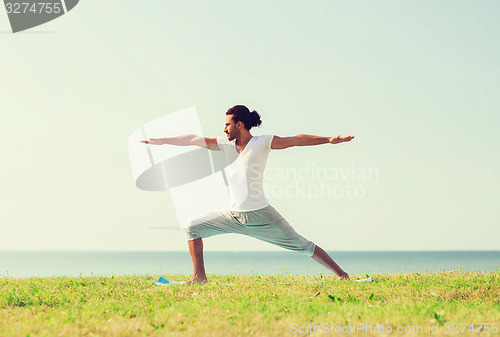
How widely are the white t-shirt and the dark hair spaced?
0.32 meters

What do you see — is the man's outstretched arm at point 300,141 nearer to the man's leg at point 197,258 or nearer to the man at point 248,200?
the man at point 248,200

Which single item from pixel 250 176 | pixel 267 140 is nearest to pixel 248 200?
pixel 250 176

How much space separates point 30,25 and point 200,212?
6541 mm

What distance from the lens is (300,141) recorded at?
8.51m

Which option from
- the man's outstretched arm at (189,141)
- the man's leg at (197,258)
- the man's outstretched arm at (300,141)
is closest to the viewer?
the man's outstretched arm at (300,141)

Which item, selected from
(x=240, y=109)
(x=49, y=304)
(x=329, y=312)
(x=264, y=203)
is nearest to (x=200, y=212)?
(x=264, y=203)

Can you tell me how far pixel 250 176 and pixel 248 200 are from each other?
0.43m

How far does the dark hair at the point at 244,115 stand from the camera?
8938mm

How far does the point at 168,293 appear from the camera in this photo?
312 inches

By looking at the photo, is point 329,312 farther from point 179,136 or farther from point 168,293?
point 179,136

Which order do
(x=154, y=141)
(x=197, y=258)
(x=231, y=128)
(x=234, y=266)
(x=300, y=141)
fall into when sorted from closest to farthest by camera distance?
(x=300, y=141), (x=231, y=128), (x=197, y=258), (x=154, y=141), (x=234, y=266)

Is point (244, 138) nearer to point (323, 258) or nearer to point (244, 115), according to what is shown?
point (244, 115)

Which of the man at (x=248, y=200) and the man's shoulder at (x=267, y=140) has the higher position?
the man's shoulder at (x=267, y=140)

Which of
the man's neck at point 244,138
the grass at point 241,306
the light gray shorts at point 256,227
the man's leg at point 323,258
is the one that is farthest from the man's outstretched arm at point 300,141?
the grass at point 241,306
